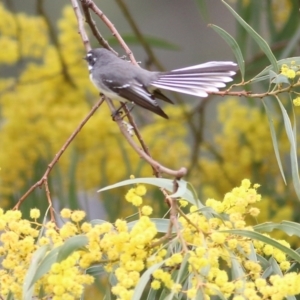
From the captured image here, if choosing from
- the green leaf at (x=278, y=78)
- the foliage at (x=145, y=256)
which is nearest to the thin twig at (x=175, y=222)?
the foliage at (x=145, y=256)

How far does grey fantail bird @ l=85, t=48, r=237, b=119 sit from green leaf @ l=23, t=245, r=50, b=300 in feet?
1.23

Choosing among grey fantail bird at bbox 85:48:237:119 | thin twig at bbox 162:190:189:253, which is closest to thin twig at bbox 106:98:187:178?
thin twig at bbox 162:190:189:253

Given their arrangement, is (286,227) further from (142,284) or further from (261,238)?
(142,284)

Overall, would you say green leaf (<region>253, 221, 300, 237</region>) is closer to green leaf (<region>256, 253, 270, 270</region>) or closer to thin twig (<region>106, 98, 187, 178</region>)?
green leaf (<region>256, 253, 270, 270</region>)

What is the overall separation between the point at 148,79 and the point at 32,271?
0.64m

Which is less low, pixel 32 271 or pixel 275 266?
pixel 32 271

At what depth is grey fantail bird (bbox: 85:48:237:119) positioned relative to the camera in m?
1.16

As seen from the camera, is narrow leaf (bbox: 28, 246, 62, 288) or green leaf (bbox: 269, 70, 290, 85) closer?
narrow leaf (bbox: 28, 246, 62, 288)

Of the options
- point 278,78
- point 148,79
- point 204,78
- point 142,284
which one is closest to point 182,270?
point 142,284

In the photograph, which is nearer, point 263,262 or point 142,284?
point 142,284

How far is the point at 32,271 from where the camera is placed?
0.79 m

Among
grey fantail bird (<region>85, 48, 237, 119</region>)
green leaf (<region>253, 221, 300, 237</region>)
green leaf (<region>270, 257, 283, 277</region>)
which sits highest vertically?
grey fantail bird (<region>85, 48, 237, 119</region>)

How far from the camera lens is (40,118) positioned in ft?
7.07

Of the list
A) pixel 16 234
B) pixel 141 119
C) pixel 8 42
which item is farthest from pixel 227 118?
pixel 16 234
